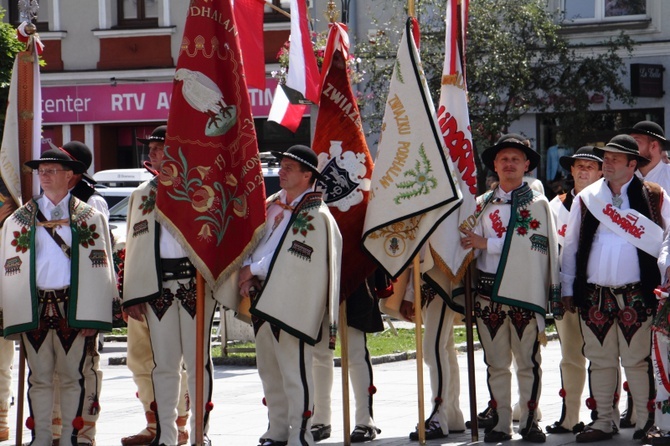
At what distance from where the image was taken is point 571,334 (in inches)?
386

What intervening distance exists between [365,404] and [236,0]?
316 cm

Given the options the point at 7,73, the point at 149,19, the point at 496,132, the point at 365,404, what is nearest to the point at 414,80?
the point at 365,404

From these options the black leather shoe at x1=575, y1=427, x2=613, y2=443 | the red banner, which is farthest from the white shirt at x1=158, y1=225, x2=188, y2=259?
the black leather shoe at x1=575, y1=427, x2=613, y2=443

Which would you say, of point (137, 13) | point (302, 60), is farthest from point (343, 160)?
point (137, 13)

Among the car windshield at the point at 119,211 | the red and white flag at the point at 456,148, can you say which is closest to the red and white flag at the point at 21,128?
the red and white flag at the point at 456,148

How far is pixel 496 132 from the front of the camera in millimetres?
21875

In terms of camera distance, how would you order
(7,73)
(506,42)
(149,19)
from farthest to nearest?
1. (149,19)
2. (506,42)
3. (7,73)

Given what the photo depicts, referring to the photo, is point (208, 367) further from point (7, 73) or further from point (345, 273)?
point (7, 73)

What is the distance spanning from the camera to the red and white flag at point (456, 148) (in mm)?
9273

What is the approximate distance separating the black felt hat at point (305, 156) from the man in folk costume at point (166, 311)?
35.0 inches

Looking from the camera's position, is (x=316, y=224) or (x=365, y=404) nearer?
(x=316, y=224)

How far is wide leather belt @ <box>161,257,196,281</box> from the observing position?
340 inches

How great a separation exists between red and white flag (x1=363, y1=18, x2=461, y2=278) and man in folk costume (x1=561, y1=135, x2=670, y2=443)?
3.21ft

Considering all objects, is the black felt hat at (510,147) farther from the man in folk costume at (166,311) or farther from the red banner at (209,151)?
the man in folk costume at (166,311)
